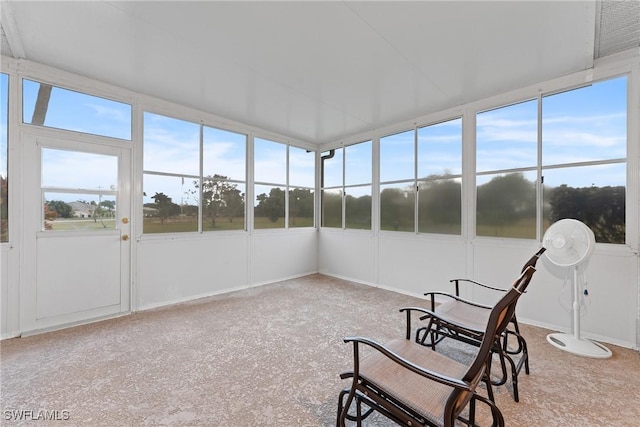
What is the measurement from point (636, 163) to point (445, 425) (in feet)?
11.0

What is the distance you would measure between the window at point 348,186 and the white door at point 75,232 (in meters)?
3.67

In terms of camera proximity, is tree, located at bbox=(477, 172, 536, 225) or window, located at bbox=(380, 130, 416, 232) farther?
window, located at bbox=(380, 130, 416, 232)

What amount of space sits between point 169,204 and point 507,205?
15.7 feet

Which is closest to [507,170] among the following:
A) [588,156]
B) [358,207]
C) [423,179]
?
[588,156]

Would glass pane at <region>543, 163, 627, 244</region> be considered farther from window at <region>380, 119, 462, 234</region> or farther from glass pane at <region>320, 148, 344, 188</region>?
glass pane at <region>320, 148, 344, 188</region>

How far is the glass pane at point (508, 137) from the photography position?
3309mm

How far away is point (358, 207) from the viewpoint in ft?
17.5

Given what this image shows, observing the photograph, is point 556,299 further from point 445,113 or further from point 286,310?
point 286,310

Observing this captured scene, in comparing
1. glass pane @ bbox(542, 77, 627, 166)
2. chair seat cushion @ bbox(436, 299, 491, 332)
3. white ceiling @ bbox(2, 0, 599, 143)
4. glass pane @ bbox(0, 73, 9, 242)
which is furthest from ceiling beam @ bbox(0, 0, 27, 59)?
glass pane @ bbox(542, 77, 627, 166)

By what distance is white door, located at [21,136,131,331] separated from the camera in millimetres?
2932

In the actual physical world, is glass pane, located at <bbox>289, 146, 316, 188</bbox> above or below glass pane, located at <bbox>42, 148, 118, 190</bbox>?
above

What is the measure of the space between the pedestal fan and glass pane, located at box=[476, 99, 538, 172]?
41.8 inches

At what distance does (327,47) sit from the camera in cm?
252

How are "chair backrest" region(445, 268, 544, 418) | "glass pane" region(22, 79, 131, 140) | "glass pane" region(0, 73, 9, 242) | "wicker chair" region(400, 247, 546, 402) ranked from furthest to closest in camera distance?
"glass pane" region(22, 79, 131, 140) → "glass pane" region(0, 73, 9, 242) → "wicker chair" region(400, 247, 546, 402) → "chair backrest" region(445, 268, 544, 418)
